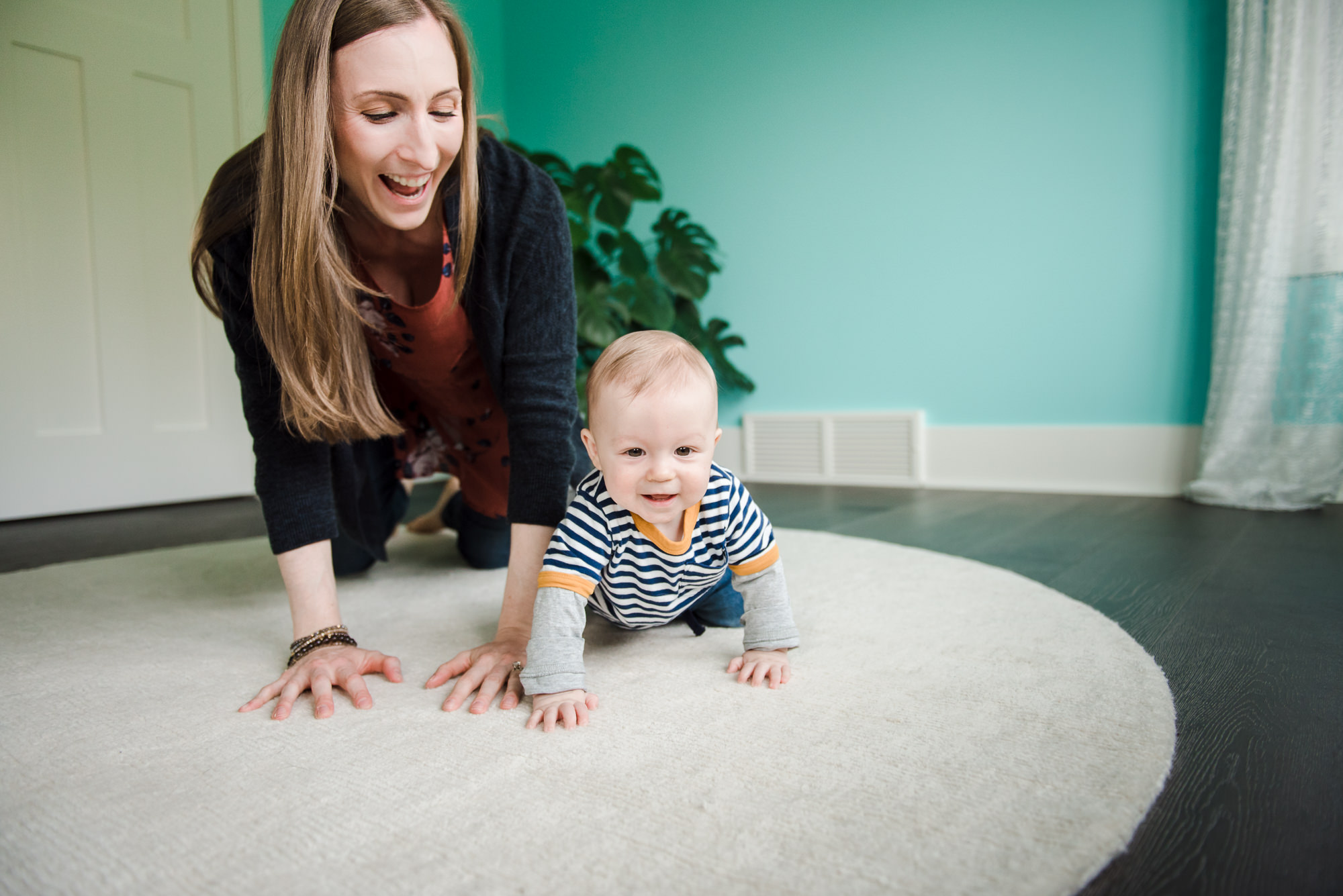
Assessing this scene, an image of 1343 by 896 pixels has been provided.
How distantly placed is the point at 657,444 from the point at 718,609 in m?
0.38

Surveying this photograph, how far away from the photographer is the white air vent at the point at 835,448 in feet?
9.07

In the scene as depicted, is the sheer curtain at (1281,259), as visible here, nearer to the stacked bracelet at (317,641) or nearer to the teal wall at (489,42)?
the stacked bracelet at (317,641)

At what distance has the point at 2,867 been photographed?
1.82 ft

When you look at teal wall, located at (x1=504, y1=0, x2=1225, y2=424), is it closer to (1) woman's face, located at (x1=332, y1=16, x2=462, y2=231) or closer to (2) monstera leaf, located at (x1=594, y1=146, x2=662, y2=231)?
(2) monstera leaf, located at (x1=594, y1=146, x2=662, y2=231)

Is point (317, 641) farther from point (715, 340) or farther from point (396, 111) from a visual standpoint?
point (715, 340)

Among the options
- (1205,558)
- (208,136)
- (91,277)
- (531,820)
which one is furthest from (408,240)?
(208,136)

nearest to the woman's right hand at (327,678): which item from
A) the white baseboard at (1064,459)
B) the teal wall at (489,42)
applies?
the white baseboard at (1064,459)

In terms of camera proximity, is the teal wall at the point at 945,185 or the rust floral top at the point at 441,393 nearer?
the rust floral top at the point at 441,393

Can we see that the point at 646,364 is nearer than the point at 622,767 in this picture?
No

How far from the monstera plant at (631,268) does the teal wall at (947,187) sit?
0.17 m

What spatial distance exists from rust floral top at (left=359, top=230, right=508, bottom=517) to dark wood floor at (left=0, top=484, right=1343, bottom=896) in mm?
897

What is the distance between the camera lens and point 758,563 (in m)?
0.91

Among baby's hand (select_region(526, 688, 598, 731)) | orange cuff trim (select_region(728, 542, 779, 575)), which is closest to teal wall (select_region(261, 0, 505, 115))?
orange cuff trim (select_region(728, 542, 779, 575))

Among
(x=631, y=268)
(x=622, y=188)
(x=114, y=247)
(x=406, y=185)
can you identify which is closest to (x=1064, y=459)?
(x=631, y=268)
